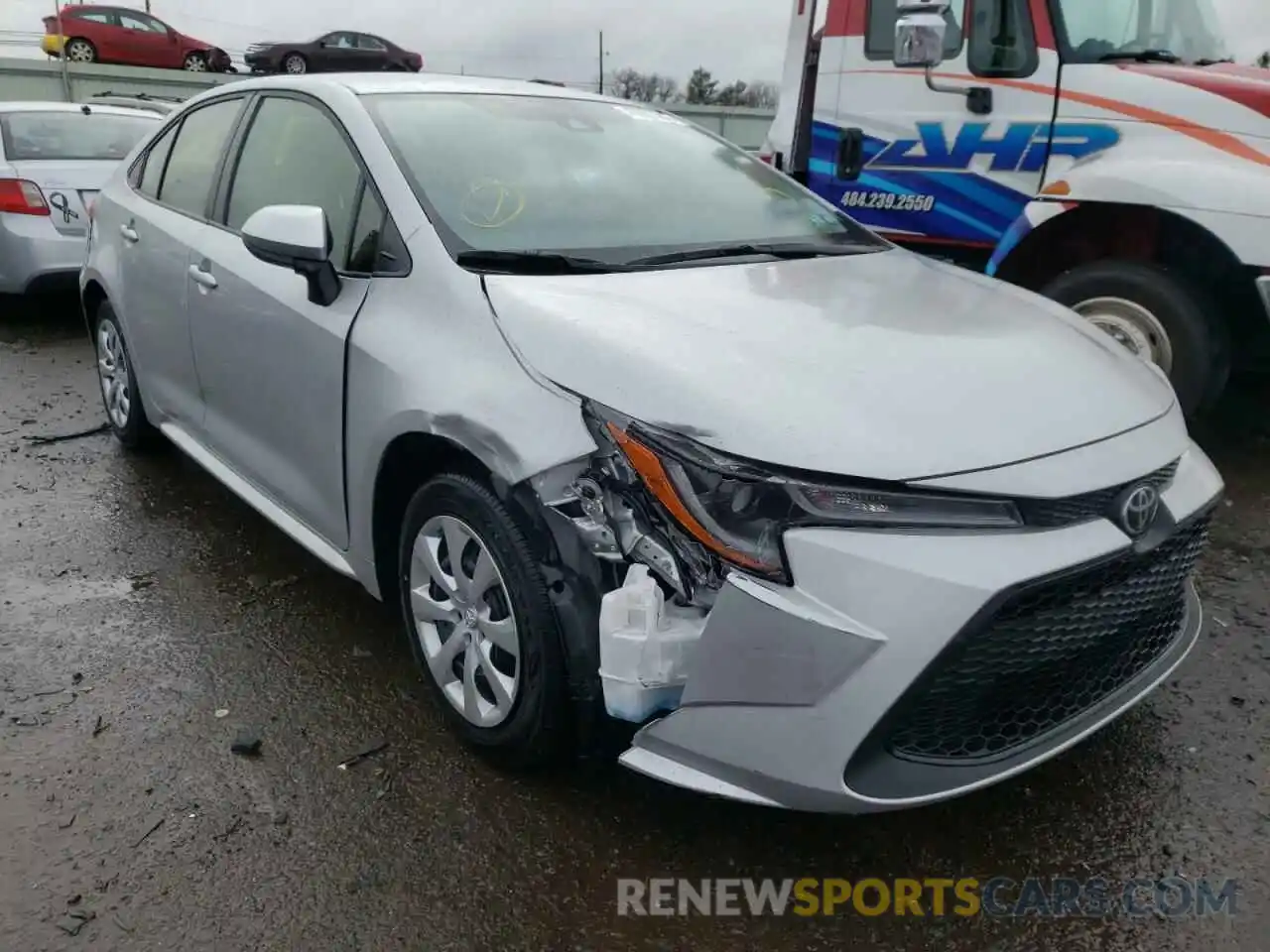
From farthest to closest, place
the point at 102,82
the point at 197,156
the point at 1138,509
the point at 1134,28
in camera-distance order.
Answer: the point at 102,82
the point at 1134,28
the point at 197,156
the point at 1138,509

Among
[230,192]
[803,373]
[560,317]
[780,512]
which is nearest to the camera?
[780,512]

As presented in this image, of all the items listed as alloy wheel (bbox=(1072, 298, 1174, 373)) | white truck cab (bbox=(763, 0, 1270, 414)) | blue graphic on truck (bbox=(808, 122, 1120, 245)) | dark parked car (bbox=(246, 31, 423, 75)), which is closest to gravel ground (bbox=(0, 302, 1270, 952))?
alloy wheel (bbox=(1072, 298, 1174, 373))

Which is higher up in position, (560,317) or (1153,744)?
(560,317)

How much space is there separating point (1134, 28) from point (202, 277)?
4.10 metres

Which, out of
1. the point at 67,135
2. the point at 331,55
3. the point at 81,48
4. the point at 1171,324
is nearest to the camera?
the point at 1171,324

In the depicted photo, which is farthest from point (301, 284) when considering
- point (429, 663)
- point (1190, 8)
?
point (1190, 8)

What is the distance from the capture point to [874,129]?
5.29 m

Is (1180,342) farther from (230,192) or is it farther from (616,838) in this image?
(230,192)

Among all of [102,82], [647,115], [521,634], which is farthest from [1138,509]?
[102,82]

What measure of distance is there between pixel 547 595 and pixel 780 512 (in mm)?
536

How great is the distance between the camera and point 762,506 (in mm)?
1962

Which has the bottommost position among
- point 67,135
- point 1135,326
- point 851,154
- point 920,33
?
point 1135,326

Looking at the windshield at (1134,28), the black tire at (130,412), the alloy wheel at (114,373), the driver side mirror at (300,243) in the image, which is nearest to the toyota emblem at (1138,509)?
the driver side mirror at (300,243)

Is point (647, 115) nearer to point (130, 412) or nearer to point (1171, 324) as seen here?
point (1171, 324)
